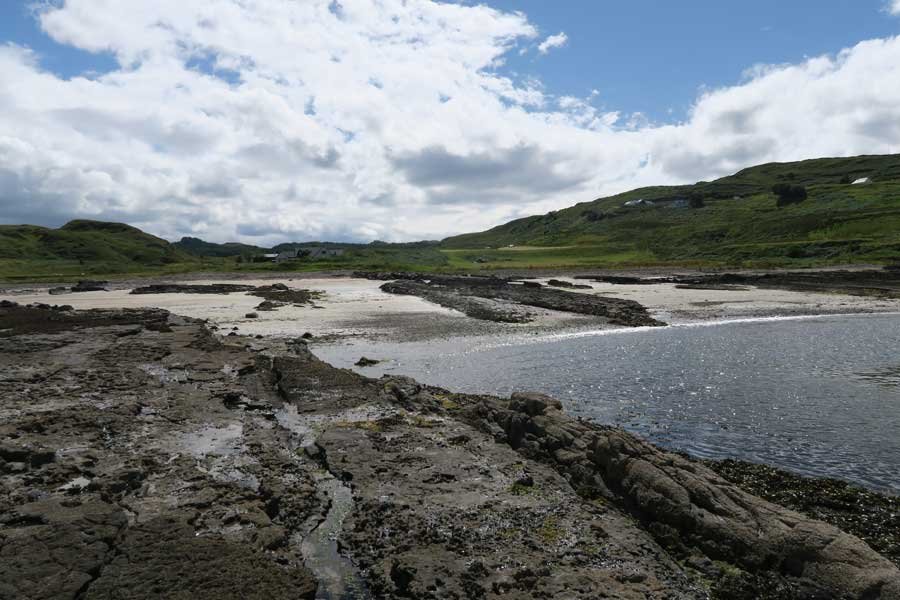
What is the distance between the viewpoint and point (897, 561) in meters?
10.7

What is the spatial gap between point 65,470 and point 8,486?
1.24 metres

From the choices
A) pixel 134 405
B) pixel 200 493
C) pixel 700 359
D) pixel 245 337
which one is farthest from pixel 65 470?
pixel 700 359

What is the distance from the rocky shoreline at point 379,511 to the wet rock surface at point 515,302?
32399mm

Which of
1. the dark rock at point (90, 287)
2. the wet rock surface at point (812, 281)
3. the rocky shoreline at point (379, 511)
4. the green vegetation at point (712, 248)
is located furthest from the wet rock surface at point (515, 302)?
the green vegetation at point (712, 248)

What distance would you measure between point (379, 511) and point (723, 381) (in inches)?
837

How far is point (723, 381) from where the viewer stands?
2719cm

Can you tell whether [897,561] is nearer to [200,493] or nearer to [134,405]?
[200,493]

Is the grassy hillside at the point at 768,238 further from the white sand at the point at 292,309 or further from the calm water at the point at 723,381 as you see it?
the white sand at the point at 292,309

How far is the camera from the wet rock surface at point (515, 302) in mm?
51688

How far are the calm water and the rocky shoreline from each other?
3.84 meters

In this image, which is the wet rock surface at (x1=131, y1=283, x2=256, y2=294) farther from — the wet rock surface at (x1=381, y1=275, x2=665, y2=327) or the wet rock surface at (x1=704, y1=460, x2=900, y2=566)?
the wet rock surface at (x1=704, y1=460, x2=900, y2=566)

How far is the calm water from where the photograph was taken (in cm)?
1791

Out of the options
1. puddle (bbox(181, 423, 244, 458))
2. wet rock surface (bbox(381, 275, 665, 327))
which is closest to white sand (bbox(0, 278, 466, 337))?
wet rock surface (bbox(381, 275, 665, 327))

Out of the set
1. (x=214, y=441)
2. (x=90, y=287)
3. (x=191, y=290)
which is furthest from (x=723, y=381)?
(x=90, y=287)
